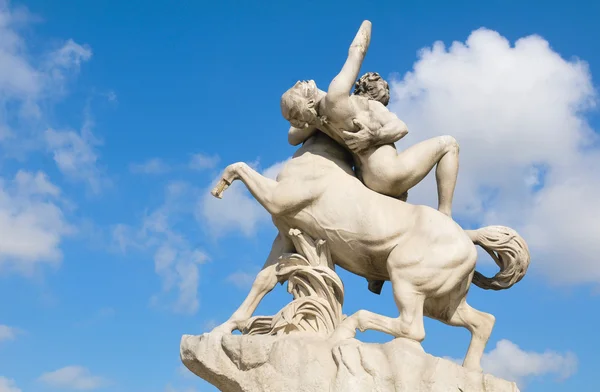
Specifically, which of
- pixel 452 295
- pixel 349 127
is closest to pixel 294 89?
pixel 349 127

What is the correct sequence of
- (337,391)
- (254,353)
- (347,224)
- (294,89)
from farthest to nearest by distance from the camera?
(294,89), (347,224), (254,353), (337,391)

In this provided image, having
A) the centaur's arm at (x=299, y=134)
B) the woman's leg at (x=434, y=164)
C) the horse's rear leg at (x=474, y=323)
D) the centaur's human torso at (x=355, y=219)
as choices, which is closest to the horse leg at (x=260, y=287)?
the centaur's human torso at (x=355, y=219)

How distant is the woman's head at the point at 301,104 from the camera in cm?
610

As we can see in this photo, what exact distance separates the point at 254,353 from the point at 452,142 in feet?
7.62

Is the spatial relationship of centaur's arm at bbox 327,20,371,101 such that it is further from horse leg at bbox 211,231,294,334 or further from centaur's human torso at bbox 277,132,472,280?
horse leg at bbox 211,231,294,334

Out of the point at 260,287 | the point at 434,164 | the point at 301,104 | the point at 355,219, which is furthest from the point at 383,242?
the point at 301,104

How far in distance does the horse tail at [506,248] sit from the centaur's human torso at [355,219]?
1.45ft

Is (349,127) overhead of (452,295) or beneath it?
overhead

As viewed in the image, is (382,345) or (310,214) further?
(310,214)

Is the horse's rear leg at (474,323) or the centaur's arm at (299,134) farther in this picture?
the centaur's arm at (299,134)

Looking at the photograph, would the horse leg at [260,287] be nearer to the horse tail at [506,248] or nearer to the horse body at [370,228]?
the horse body at [370,228]

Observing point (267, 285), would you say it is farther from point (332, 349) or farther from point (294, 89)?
point (294, 89)

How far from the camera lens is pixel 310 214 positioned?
19.3ft

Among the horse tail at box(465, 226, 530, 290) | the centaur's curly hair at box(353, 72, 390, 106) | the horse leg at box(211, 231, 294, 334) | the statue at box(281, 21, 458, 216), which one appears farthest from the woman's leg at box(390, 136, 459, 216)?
the horse leg at box(211, 231, 294, 334)
